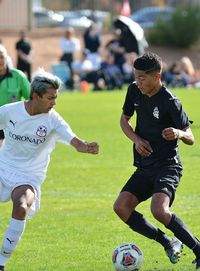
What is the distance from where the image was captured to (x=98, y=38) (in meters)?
33.5

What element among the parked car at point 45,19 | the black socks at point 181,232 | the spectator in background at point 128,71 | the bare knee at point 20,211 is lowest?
the parked car at point 45,19

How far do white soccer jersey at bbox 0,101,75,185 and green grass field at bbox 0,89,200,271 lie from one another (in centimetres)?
92

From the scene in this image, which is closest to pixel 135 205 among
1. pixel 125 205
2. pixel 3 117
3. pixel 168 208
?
pixel 125 205

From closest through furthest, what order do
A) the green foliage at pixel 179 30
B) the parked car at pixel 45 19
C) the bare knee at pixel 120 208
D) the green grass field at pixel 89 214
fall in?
the bare knee at pixel 120 208
the green grass field at pixel 89 214
the green foliage at pixel 179 30
the parked car at pixel 45 19

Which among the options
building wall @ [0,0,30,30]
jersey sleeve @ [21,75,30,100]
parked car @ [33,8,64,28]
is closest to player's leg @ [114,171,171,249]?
jersey sleeve @ [21,75,30,100]

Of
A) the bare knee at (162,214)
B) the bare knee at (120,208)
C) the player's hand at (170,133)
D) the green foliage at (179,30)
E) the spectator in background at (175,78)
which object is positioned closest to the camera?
the player's hand at (170,133)

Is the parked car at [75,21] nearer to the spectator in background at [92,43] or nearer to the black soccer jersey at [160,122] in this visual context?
the spectator in background at [92,43]

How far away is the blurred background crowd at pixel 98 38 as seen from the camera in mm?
30969

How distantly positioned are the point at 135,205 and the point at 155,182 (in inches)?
12.7

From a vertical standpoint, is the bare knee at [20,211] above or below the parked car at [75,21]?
above

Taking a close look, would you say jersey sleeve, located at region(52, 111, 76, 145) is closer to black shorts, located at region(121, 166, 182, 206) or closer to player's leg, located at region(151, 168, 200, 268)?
black shorts, located at region(121, 166, 182, 206)

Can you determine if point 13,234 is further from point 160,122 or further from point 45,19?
point 45,19

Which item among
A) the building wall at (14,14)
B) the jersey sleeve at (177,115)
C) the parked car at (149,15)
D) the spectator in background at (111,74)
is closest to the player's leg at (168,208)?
the jersey sleeve at (177,115)

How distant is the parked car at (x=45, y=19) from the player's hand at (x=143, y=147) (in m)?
38.1
